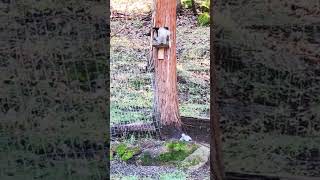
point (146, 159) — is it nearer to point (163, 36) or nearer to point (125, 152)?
point (125, 152)

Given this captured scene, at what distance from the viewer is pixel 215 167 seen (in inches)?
26.2

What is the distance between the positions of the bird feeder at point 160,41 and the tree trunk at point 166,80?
53mm

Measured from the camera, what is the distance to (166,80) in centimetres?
910

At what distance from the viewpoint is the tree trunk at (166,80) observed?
873 cm

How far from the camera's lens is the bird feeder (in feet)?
28.7

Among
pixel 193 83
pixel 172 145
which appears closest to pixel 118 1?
pixel 193 83

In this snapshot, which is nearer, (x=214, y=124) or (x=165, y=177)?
(x=214, y=124)

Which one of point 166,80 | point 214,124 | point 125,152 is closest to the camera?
point 214,124

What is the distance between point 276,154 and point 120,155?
7.00m

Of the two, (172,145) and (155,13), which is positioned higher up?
(155,13)

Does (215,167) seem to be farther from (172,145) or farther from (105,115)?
(172,145)

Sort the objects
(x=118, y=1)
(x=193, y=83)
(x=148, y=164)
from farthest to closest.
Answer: (x=118, y=1) → (x=193, y=83) → (x=148, y=164)

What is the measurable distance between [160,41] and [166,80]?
69cm

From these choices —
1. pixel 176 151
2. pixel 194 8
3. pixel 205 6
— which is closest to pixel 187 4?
pixel 194 8
